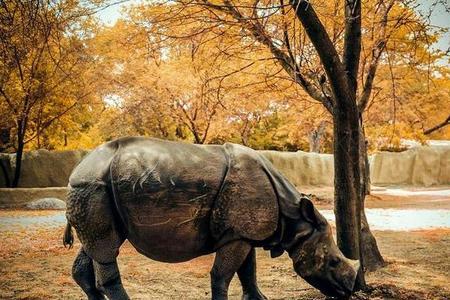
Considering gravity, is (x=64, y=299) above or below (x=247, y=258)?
below

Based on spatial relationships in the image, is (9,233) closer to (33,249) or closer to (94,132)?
(33,249)

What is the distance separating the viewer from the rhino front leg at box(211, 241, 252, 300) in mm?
4203

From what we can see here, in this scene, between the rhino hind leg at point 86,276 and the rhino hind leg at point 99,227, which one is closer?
the rhino hind leg at point 99,227

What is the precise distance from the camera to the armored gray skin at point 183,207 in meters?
4.07

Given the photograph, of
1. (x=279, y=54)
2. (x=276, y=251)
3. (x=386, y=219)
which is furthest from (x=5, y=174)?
(x=276, y=251)

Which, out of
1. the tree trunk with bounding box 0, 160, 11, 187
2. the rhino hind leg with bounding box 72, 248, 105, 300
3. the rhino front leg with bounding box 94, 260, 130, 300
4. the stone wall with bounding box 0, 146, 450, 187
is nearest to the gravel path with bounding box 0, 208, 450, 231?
the tree trunk with bounding box 0, 160, 11, 187

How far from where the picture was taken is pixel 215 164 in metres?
4.28

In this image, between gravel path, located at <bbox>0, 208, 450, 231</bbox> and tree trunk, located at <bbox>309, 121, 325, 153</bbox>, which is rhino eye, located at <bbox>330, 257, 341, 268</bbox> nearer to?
gravel path, located at <bbox>0, 208, 450, 231</bbox>


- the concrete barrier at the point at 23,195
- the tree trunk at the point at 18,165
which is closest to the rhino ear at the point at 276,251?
the concrete barrier at the point at 23,195

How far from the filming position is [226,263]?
421 cm

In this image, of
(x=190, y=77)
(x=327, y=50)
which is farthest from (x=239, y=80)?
(x=327, y=50)

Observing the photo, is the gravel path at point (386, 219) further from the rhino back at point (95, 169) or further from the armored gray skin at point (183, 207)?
the rhino back at point (95, 169)

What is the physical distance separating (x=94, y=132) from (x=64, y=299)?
28.3 m

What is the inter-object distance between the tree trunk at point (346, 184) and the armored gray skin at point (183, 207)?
4.83 ft
